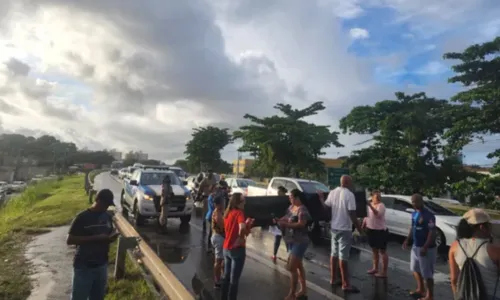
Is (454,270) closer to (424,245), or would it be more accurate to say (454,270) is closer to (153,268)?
(424,245)

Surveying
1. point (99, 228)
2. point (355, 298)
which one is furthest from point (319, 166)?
point (99, 228)

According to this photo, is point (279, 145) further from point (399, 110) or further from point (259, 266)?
point (259, 266)

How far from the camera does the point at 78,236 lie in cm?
417

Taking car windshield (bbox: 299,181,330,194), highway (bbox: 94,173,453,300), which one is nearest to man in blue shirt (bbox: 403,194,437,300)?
highway (bbox: 94,173,453,300)

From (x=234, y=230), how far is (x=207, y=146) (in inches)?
1591

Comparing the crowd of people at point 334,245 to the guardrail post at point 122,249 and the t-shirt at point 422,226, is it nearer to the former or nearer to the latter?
the t-shirt at point 422,226

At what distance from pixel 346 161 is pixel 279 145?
259 inches

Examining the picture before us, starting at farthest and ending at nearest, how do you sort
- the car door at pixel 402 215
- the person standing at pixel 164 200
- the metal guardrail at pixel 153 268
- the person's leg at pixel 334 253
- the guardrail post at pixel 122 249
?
the car door at pixel 402 215
the person standing at pixel 164 200
the person's leg at pixel 334 253
the guardrail post at pixel 122 249
the metal guardrail at pixel 153 268

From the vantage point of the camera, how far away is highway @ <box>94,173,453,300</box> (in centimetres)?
645

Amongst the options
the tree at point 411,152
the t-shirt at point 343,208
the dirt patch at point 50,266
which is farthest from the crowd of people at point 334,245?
the tree at point 411,152

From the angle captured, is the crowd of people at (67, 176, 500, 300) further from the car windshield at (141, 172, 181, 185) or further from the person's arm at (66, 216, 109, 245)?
the car windshield at (141, 172, 181, 185)

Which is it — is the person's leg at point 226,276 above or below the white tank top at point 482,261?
below

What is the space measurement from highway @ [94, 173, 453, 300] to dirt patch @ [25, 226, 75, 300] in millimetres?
1966

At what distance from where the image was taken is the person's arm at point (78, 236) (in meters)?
4.15
